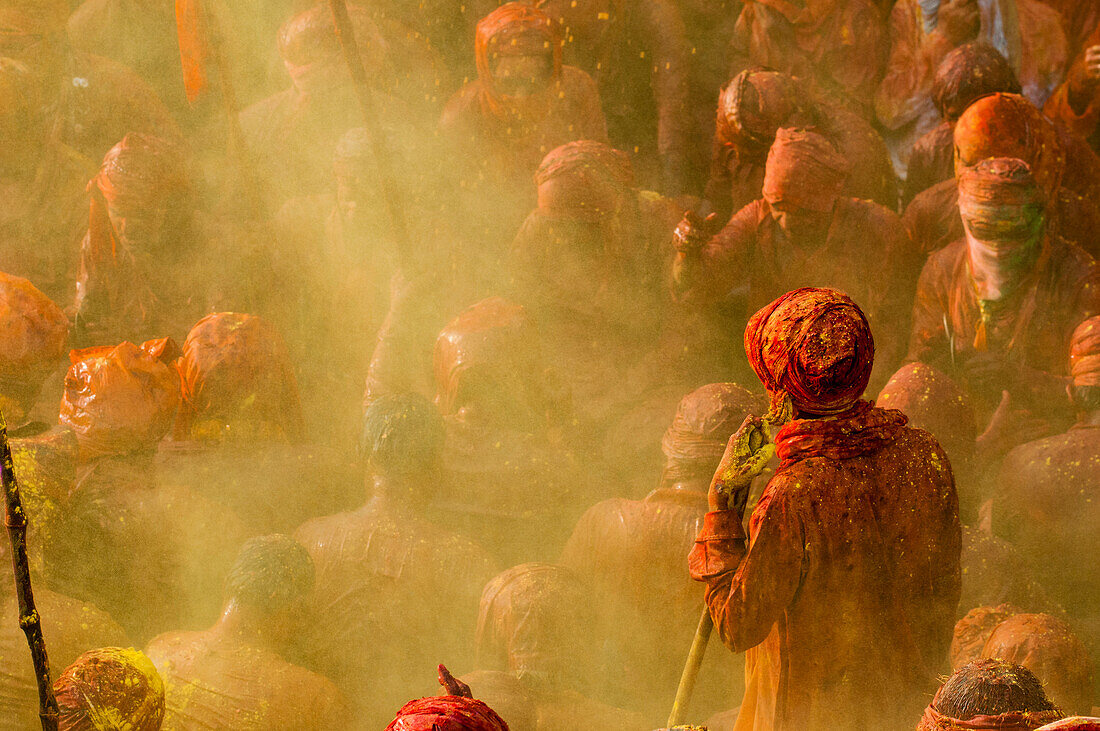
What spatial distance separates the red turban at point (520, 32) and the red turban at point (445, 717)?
15.8 feet

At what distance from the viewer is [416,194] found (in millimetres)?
6270

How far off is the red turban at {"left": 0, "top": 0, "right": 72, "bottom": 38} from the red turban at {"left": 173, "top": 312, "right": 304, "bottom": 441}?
2715 millimetres

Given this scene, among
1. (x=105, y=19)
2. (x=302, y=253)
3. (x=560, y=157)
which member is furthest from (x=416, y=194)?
(x=105, y=19)

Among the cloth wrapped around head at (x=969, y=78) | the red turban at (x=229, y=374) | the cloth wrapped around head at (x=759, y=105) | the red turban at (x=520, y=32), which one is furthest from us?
the cloth wrapped around head at (x=969, y=78)

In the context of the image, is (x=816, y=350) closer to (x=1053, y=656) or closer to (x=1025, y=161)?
(x=1053, y=656)

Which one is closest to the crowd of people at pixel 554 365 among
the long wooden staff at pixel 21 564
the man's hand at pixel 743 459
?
the man's hand at pixel 743 459

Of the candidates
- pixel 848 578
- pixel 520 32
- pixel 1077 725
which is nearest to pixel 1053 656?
pixel 848 578

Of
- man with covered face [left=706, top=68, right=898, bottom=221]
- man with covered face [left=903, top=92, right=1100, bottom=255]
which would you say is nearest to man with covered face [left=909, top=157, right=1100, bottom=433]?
man with covered face [left=903, top=92, right=1100, bottom=255]

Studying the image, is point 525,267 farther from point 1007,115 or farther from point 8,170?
point 8,170

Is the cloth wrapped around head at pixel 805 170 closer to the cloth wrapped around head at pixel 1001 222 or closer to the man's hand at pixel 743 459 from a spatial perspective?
the cloth wrapped around head at pixel 1001 222

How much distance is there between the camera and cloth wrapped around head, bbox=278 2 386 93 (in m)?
6.57

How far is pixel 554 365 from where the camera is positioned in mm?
5641

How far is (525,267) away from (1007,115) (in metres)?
2.72

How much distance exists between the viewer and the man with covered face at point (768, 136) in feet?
19.0
